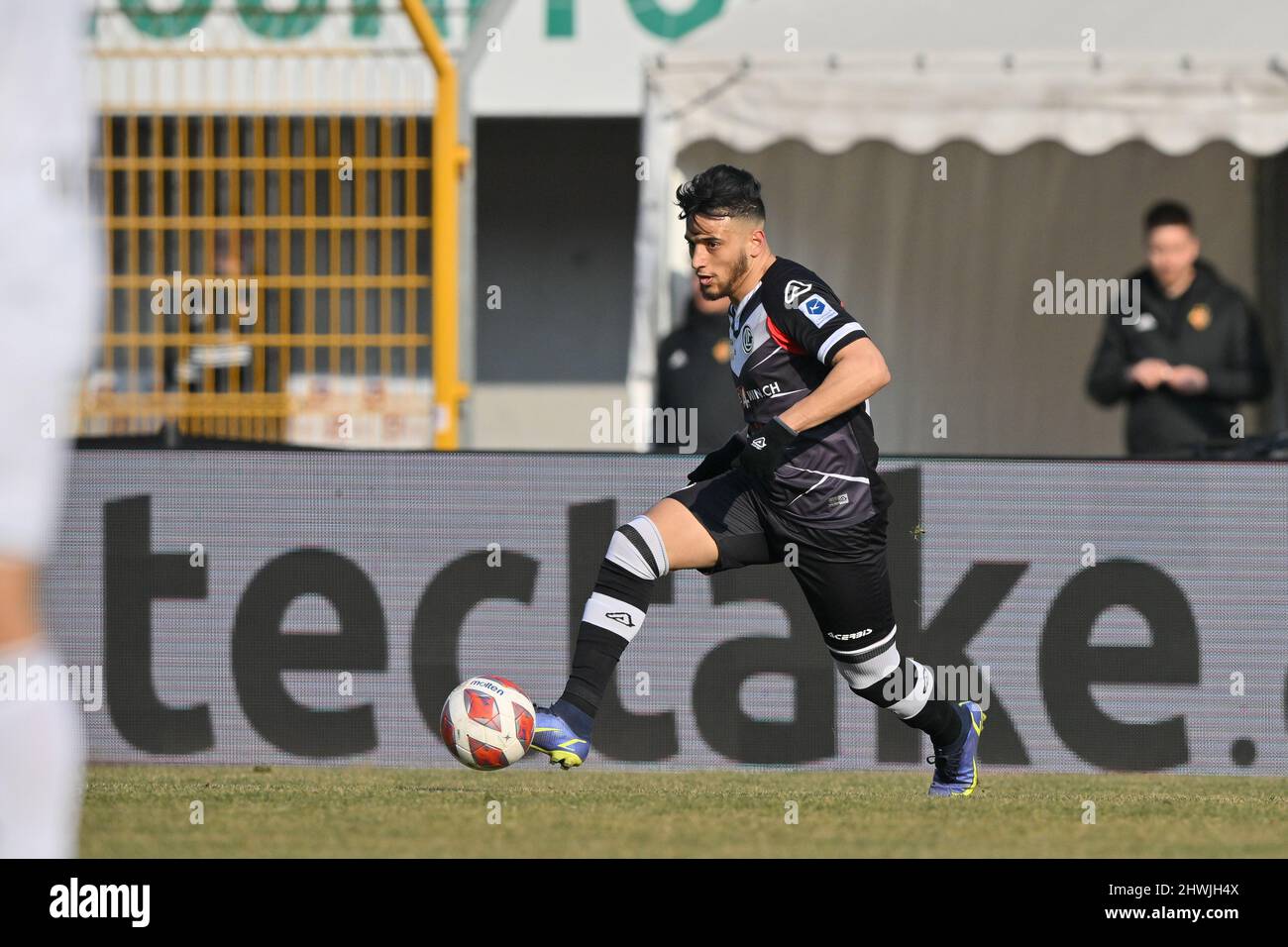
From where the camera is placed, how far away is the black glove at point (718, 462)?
667cm

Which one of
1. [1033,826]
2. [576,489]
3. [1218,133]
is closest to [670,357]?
[576,489]

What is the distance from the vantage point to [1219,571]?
25.5 ft

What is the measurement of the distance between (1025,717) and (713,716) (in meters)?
1.20

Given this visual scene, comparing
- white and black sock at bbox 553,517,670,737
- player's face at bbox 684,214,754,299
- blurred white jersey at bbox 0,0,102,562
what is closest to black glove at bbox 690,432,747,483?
white and black sock at bbox 553,517,670,737

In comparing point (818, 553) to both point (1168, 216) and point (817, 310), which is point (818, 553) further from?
point (1168, 216)

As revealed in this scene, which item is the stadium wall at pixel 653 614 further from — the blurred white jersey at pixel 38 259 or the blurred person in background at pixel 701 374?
the blurred white jersey at pixel 38 259

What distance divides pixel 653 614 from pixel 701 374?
2.50 meters

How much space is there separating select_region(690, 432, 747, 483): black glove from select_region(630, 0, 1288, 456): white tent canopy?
3915 millimetres

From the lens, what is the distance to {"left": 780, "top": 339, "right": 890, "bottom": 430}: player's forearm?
605cm

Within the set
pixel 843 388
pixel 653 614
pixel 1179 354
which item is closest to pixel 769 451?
pixel 843 388

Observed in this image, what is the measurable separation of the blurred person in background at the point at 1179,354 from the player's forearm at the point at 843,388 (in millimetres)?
3599

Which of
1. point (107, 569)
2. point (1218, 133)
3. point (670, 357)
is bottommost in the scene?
point (107, 569)
